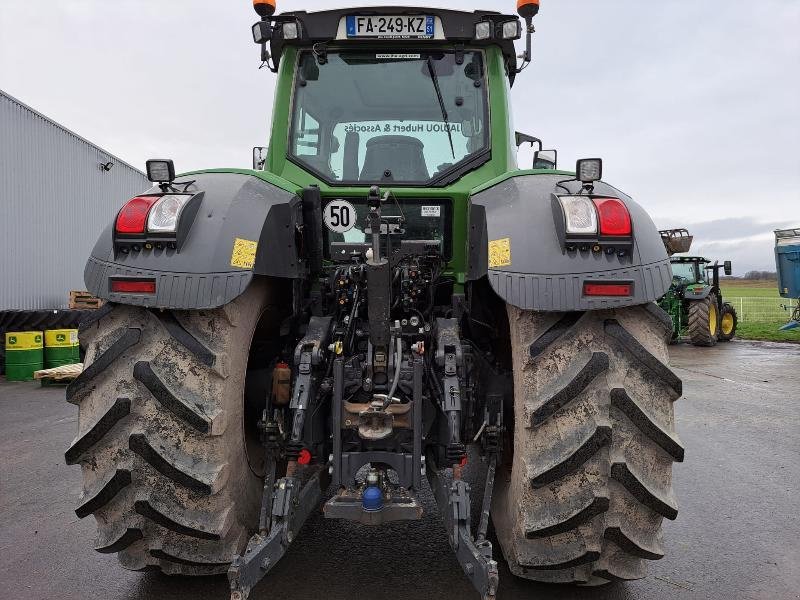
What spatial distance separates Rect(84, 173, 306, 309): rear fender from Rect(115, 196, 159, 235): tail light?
2.8 inches

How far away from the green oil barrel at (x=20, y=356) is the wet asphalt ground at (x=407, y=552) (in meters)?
4.74

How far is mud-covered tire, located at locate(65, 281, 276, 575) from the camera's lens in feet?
7.25

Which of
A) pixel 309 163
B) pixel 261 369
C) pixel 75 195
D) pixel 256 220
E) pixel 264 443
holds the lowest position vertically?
pixel 264 443

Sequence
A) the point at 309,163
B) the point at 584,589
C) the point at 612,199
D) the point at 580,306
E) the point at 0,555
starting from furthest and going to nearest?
the point at 309,163 < the point at 0,555 < the point at 584,589 < the point at 612,199 < the point at 580,306

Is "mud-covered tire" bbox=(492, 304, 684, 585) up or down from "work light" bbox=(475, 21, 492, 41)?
down

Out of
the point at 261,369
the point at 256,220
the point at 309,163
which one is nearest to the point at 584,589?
the point at 261,369

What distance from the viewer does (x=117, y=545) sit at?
2295 mm

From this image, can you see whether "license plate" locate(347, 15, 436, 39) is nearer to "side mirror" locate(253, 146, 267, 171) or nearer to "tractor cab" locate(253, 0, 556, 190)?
"tractor cab" locate(253, 0, 556, 190)

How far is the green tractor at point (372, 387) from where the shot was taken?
2.20m

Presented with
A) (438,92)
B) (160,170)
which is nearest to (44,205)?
(438,92)

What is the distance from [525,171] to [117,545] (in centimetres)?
228

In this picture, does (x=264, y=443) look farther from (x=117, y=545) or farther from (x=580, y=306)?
(x=580, y=306)

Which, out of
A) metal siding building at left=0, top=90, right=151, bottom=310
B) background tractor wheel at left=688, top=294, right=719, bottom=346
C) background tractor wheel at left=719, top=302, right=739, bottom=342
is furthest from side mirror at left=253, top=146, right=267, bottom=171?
background tractor wheel at left=719, top=302, right=739, bottom=342

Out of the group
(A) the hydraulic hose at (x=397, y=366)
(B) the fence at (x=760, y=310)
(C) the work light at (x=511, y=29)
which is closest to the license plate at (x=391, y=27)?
(C) the work light at (x=511, y=29)
